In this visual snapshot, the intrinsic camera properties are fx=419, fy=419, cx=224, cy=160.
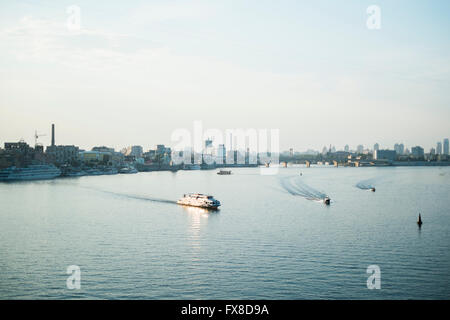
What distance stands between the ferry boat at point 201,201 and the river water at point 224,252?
1331 mm

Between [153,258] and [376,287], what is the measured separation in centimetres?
876

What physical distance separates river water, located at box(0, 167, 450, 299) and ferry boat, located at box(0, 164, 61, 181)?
40.5 metres

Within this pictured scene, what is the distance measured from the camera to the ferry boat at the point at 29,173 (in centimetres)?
7038

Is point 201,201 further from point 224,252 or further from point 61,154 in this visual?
point 61,154

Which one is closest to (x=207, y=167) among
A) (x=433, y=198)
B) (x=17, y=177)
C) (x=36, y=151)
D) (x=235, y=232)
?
(x=36, y=151)

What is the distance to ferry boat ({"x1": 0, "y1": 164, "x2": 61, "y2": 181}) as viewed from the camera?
7038 centimetres

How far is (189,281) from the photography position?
47.2ft

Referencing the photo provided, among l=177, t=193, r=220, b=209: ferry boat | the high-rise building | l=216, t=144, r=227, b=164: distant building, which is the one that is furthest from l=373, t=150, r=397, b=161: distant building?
l=177, t=193, r=220, b=209: ferry boat

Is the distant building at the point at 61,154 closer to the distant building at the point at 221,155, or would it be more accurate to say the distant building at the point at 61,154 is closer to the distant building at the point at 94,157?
the distant building at the point at 94,157

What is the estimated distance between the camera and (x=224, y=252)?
61.0 feet

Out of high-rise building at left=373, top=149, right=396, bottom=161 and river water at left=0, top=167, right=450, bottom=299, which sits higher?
high-rise building at left=373, top=149, right=396, bottom=161

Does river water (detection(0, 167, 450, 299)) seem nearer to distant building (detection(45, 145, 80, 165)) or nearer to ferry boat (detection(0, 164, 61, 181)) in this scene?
ferry boat (detection(0, 164, 61, 181))

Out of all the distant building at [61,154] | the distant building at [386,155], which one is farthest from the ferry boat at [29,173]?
the distant building at [386,155]

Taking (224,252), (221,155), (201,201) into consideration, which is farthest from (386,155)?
(224,252)
